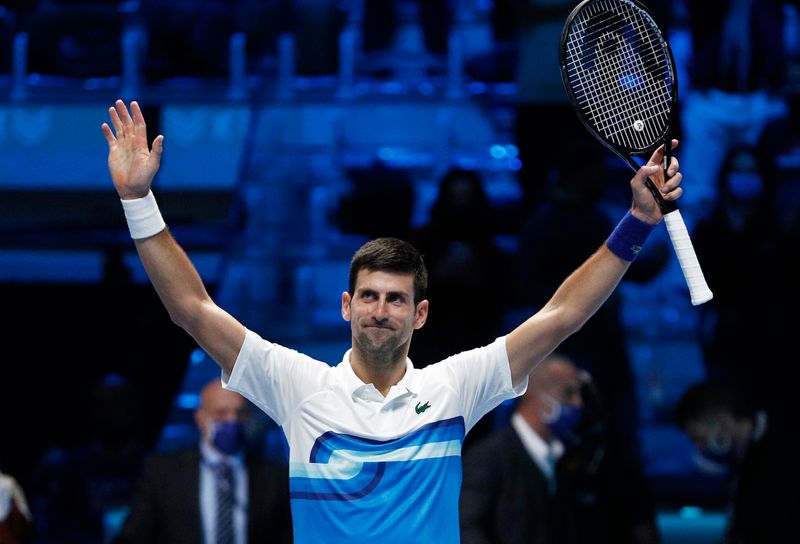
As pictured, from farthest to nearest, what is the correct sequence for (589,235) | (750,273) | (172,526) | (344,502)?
1. (750,273)
2. (589,235)
3. (172,526)
4. (344,502)

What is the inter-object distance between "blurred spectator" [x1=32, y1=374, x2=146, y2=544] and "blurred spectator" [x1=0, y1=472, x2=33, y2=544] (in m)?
0.65

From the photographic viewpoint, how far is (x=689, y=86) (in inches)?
279

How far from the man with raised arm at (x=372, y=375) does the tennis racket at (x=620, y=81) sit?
0.88 feet

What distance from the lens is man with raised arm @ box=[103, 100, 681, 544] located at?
2.96m

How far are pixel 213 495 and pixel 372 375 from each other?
273 centimetres

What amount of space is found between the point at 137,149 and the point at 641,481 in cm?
401

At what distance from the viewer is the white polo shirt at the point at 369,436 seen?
2936mm

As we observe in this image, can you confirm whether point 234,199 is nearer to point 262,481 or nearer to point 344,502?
point 262,481

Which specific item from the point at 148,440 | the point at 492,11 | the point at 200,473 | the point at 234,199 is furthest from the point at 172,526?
the point at 492,11

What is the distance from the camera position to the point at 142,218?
117 inches

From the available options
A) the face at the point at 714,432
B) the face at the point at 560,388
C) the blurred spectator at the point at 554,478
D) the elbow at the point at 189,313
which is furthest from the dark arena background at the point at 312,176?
the elbow at the point at 189,313

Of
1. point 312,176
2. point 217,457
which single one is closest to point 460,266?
point 312,176

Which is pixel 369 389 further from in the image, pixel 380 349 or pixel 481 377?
pixel 481 377

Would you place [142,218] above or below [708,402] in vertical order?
above
